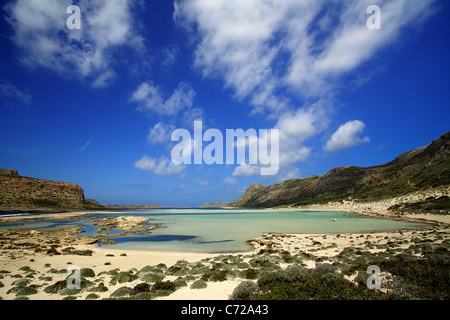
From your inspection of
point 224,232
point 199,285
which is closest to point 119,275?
point 199,285

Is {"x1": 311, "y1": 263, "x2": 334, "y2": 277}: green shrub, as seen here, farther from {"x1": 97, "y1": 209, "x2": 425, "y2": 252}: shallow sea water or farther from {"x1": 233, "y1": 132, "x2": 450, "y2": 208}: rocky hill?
{"x1": 233, "y1": 132, "x2": 450, "y2": 208}: rocky hill

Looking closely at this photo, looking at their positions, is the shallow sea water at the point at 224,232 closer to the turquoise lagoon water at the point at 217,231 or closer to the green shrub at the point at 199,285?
the turquoise lagoon water at the point at 217,231

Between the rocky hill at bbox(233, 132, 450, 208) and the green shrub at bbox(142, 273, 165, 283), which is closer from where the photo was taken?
the green shrub at bbox(142, 273, 165, 283)

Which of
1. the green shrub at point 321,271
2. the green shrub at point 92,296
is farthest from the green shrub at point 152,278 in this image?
the green shrub at point 321,271

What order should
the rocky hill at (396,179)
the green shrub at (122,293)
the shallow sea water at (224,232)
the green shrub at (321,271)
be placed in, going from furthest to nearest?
the rocky hill at (396,179) < the shallow sea water at (224,232) < the green shrub at (321,271) < the green shrub at (122,293)

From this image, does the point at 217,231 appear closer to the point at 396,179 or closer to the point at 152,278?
the point at 152,278

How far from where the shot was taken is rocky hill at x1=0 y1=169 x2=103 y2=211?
91.7 m

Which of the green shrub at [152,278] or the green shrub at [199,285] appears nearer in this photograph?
the green shrub at [199,285]

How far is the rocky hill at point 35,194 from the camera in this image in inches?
3611

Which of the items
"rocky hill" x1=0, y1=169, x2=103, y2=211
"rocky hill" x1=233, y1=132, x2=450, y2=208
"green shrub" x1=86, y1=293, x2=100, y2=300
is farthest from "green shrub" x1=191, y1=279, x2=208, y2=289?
"rocky hill" x1=0, y1=169, x2=103, y2=211
